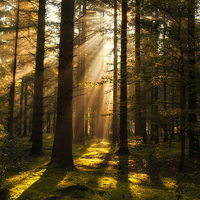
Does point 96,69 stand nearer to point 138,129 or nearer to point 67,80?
point 138,129

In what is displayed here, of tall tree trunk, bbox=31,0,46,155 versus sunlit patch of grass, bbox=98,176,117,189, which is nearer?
sunlit patch of grass, bbox=98,176,117,189

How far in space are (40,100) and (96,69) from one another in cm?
1466

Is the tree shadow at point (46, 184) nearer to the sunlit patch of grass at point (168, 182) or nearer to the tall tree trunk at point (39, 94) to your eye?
the sunlit patch of grass at point (168, 182)

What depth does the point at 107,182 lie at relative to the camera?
589cm

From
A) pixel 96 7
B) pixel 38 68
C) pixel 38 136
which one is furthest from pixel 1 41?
pixel 38 136

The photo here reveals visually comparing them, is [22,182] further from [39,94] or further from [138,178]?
[39,94]

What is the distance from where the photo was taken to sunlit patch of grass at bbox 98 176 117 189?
5468 mm

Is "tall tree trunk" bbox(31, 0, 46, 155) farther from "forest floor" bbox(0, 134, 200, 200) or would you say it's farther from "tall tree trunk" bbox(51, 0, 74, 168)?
"tall tree trunk" bbox(51, 0, 74, 168)

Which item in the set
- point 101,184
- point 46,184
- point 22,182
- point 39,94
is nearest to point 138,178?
point 101,184

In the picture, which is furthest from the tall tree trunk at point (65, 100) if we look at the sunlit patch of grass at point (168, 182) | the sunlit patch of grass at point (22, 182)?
the sunlit patch of grass at point (168, 182)

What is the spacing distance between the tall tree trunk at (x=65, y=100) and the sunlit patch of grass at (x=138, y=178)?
85.7 inches

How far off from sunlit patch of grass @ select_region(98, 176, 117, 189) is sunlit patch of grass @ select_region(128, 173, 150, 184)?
0.65 metres

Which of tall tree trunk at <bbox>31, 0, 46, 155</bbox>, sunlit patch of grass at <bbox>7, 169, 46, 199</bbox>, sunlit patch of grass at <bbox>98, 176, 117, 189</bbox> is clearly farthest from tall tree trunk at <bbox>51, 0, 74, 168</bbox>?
tall tree trunk at <bbox>31, 0, 46, 155</bbox>

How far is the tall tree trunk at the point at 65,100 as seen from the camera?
6.89 meters
